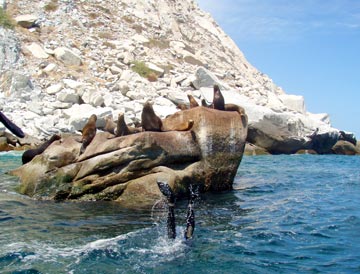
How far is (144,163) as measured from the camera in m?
12.8

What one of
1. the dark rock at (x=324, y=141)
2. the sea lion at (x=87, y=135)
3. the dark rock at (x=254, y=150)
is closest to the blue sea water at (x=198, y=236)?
the sea lion at (x=87, y=135)

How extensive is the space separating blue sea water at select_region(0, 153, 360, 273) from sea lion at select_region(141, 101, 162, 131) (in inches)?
107

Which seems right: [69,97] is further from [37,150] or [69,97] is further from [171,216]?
[171,216]

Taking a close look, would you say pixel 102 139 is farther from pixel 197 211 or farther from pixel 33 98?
pixel 33 98

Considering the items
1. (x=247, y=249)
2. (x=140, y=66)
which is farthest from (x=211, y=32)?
(x=247, y=249)

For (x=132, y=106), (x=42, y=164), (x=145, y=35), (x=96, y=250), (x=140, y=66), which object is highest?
(x=145, y=35)

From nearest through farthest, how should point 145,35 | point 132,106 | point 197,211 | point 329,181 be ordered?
point 197,211 → point 329,181 → point 132,106 → point 145,35

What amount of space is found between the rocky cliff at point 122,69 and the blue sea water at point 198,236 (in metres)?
17.2

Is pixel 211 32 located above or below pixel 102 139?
above

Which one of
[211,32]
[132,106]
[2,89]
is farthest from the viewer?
[211,32]

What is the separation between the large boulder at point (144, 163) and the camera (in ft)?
41.4

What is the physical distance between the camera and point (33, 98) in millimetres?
33125

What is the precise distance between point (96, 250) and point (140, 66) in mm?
34405

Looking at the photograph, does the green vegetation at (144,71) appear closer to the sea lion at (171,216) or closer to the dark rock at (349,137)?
the dark rock at (349,137)
